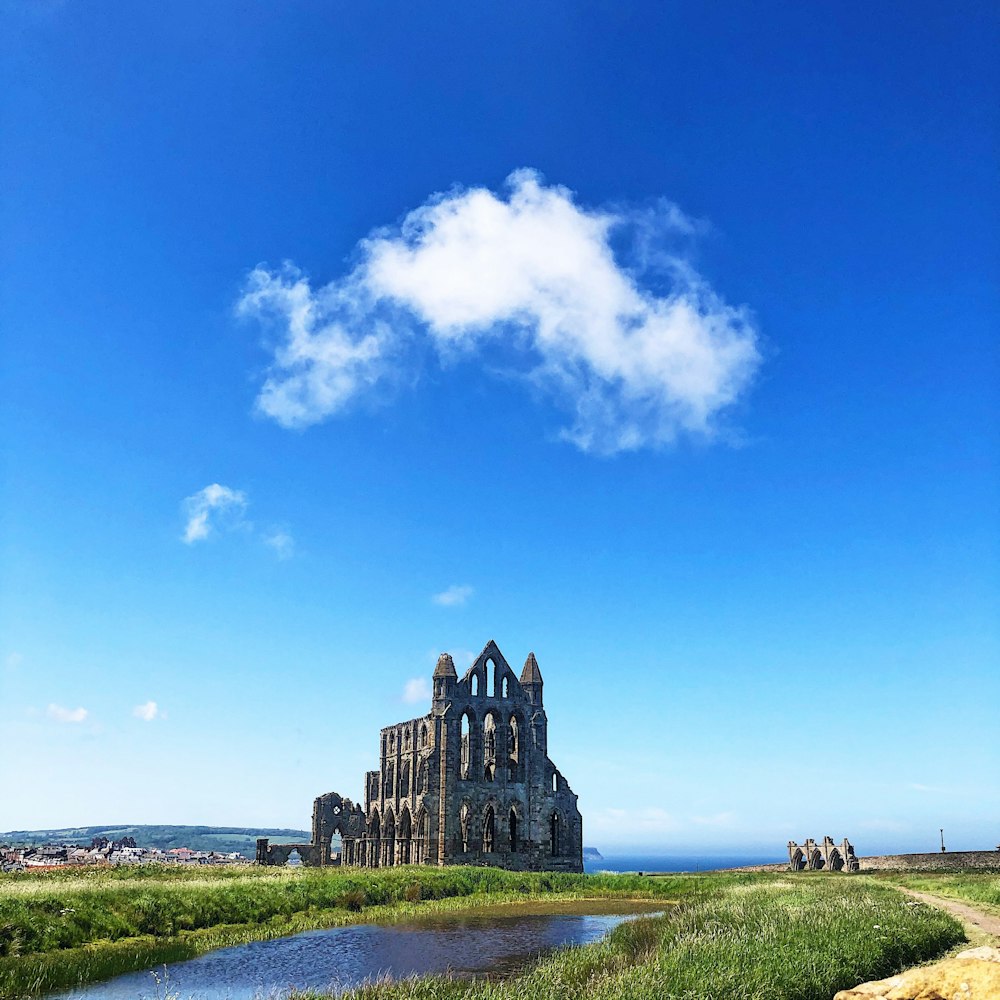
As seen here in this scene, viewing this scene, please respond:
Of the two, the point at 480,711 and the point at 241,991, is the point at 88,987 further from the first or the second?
the point at 480,711

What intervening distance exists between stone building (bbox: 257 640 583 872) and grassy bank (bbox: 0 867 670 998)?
660 inches

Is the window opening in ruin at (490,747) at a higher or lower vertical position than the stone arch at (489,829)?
higher

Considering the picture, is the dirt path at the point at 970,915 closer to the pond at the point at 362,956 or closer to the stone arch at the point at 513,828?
the pond at the point at 362,956

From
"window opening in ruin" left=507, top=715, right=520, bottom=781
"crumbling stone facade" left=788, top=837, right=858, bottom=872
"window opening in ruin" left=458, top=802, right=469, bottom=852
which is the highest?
"window opening in ruin" left=507, top=715, right=520, bottom=781

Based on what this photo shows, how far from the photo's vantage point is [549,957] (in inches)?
977

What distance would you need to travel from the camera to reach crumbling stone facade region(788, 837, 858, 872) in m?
70.1

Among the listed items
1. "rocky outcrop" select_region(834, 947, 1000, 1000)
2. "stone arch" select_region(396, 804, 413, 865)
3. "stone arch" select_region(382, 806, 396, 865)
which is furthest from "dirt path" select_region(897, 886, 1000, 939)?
"stone arch" select_region(382, 806, 396, 865)

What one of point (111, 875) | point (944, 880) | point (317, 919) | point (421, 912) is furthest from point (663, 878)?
point (111, 875)

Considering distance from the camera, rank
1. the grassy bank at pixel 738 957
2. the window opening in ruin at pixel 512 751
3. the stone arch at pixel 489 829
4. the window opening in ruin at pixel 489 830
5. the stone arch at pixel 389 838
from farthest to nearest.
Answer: the stone arch at pixel 389 838 < the window opening in ruin at pixel 512 751 < the window opening in ruin at pixel 489 830 < the stone arch at pixel 489 829 < the grassy bank at pixel 738 957

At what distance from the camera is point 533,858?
225ft

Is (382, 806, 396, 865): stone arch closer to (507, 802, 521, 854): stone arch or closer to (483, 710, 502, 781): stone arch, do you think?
(483, 710, 502, 781): stone arch

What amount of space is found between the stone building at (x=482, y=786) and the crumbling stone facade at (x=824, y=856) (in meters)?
19.2

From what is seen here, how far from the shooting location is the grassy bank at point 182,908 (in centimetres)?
2367

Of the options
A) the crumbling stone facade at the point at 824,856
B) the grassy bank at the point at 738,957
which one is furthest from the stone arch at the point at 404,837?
the grassy bank at the point at 738,957
